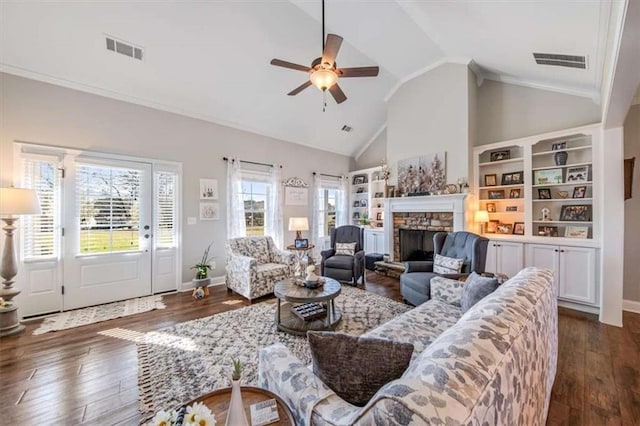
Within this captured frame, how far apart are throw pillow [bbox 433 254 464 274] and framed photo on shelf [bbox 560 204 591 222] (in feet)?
A: 6.45

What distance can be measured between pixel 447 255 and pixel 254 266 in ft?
9.11

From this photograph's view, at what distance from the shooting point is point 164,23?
3.22 m

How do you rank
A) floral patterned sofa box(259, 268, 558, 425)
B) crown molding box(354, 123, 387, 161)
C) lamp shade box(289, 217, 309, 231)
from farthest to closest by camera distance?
crown molding box(354, 123, 387, 161), lamp shade box(289, 217, 309, 231), floral patterned sofa box(259, 268, 558, 425)

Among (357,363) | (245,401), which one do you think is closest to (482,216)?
(357,363)

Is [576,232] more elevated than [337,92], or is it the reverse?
[337,92]

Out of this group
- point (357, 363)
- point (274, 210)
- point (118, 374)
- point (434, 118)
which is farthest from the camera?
point (274, 210)

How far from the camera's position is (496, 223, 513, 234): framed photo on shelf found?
446 cm

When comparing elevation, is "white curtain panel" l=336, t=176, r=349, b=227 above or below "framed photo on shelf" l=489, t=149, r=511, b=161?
below

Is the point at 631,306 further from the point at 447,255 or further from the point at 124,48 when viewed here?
the point at 124,48

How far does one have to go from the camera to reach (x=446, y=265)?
3471 mm

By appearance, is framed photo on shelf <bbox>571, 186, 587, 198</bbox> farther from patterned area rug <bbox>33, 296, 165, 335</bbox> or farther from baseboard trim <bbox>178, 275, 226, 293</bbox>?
patterned area rug <bbox>33, 296, 165, 335</bbox>

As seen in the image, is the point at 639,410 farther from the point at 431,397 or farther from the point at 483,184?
the point at 483,184

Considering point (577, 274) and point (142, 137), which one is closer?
point (577, 274)

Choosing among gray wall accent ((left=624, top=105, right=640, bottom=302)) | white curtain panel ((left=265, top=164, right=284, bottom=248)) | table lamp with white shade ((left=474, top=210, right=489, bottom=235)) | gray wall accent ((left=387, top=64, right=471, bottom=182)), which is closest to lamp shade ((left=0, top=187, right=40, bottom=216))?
white curtain panel ((left=265, top=164, right=284, bottom=248))
